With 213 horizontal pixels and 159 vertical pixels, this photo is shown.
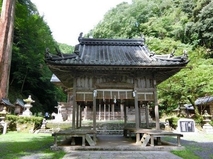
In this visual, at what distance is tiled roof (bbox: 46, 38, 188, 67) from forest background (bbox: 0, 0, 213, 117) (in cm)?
765

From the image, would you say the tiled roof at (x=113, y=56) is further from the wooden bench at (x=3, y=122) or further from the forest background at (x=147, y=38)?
the wooden bench at (x=3, y=122)

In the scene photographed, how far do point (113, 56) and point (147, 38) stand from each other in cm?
1743

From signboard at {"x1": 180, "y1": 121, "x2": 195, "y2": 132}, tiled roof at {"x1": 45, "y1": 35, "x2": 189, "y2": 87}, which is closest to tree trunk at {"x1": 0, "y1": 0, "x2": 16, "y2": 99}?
tiled roof at {"x1": 45, "y1": 35, "x2": 189, "y2": 87}

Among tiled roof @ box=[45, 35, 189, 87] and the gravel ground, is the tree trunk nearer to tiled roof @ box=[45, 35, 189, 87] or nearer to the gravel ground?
tiled roof @ box=[45, 35, 189, 87]

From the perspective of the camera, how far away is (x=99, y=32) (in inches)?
1528

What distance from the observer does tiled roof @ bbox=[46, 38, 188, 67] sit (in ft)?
28.6

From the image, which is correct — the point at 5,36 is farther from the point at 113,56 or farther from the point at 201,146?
the point at 201,146

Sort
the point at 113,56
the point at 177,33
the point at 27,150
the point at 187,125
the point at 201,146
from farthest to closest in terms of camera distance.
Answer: the point at 177,33, the point at 187,125, the point at 113,56, the point at 201,146, the point at 27,150

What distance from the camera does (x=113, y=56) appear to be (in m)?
10.6

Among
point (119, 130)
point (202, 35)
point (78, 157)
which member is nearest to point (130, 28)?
point (202, 35)

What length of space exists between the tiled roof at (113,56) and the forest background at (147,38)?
7651 millimetres

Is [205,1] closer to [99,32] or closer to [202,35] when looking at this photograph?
[202,35]

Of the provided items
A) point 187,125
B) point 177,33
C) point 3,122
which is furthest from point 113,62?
point 177,33

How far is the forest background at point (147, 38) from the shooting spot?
21062 millimetres
